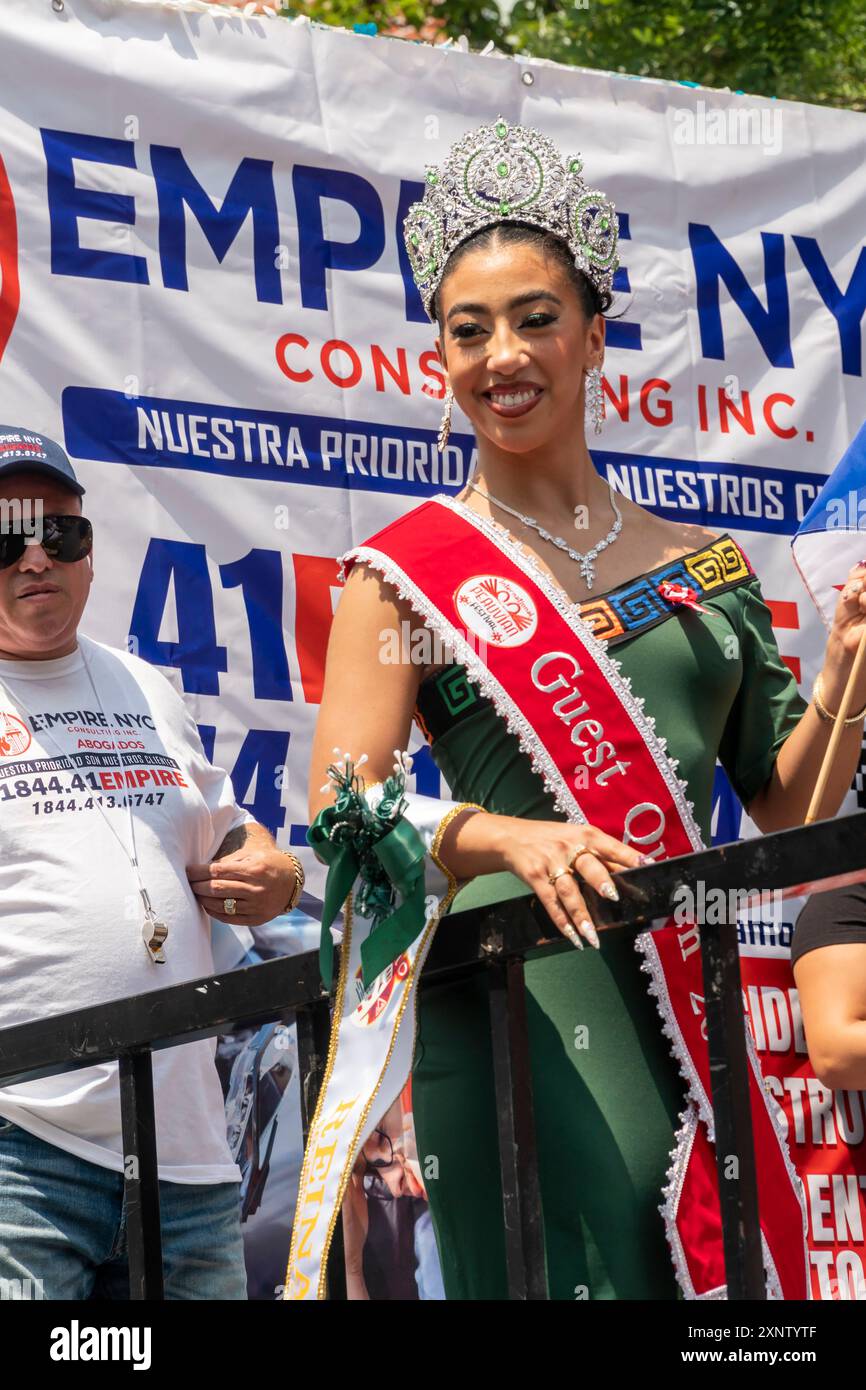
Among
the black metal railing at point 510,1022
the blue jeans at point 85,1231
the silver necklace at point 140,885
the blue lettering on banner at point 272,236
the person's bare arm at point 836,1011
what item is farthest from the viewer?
the blue lettering on banner at point 272,236

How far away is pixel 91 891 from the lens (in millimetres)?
2754

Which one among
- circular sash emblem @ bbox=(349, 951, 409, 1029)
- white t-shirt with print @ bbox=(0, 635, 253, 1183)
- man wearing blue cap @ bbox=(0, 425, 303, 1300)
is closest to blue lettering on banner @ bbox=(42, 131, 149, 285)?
man wearing blue cap @ bbox=(0, 425, 303, 1300)

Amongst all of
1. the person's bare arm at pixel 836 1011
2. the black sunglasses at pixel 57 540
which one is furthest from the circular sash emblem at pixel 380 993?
the person's bare arm at pixel 836 1011

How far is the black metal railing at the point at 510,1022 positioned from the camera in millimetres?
1529

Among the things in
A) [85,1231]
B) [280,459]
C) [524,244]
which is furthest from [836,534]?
[280,459]

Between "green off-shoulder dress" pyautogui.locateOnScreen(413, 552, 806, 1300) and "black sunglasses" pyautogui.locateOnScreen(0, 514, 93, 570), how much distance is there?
1.10m

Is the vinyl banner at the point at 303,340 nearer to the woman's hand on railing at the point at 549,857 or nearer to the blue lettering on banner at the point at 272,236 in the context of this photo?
the blue lettering on banner at the point at 272,236

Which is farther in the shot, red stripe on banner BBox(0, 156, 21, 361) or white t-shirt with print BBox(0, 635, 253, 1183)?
red stripe on banner BBox(0, 156, 21, 361)

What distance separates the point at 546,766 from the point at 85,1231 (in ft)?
3.58

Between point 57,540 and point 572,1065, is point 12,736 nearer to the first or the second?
point 57,540

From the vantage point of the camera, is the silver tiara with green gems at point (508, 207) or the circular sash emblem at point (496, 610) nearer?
the circular sash emblem at point (496, 610)

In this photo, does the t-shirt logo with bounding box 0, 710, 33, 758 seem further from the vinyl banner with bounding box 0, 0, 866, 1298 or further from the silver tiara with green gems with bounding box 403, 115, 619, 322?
the silver tiara with green gems with bounding box 403, 115, 619, 322

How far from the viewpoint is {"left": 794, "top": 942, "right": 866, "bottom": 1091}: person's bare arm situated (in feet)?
10.2

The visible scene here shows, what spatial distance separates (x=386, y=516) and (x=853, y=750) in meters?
2.00
